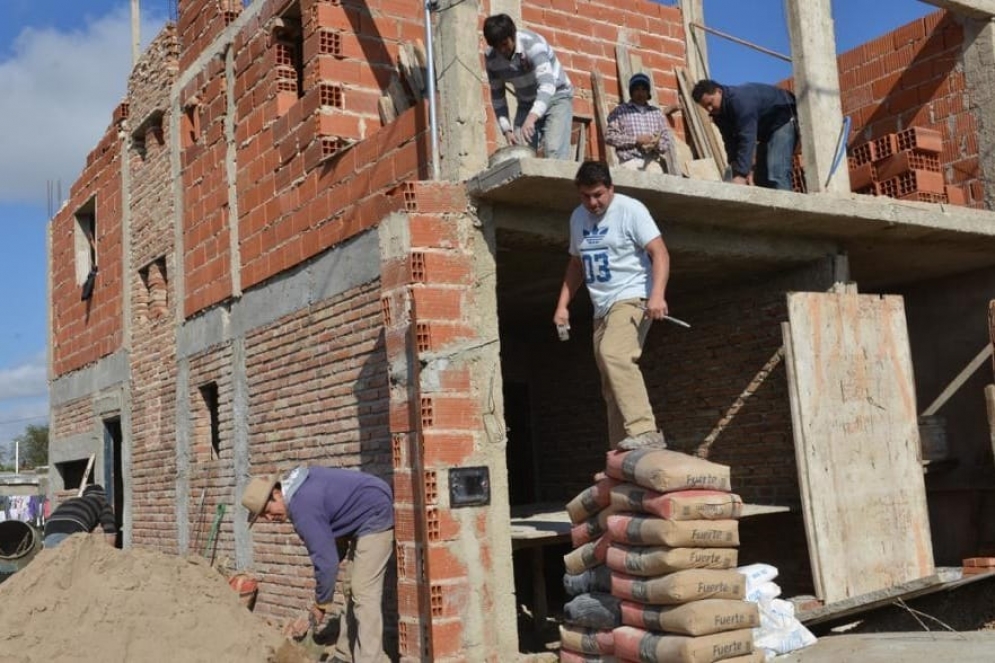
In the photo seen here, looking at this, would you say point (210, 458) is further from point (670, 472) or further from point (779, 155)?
point (670, 472)

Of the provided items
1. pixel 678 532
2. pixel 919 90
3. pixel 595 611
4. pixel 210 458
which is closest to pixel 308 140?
pixel 210 458

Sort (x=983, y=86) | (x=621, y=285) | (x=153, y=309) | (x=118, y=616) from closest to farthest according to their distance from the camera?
(x=621, y=285), (x=118, y=616), (x=983, y=86), (x=153, y=309)

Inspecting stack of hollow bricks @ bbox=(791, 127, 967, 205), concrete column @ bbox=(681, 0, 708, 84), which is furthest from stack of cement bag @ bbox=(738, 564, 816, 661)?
concrete column @ bbox=(681, 0, 708, 84)

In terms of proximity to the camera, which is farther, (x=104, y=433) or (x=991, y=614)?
(x=104, y=433)

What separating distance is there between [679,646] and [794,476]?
3.95m

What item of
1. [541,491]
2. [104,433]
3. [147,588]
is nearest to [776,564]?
[541,491]

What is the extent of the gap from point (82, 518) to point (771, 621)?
7.13m

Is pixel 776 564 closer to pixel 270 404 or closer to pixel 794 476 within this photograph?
pixel 794 476

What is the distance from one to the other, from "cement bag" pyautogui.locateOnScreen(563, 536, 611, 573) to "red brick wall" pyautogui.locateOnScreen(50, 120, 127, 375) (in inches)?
Answer: 324

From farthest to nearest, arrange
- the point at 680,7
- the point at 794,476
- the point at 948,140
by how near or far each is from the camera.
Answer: the point at 680,7
the point at 948,140
the point at 794,476

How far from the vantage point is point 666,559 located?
5086 millimetres

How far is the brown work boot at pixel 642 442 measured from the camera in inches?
222

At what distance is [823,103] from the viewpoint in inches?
311

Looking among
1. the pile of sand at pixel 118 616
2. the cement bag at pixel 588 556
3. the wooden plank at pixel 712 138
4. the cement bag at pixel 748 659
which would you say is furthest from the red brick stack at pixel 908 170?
the pile of sand at pixel 118 616
